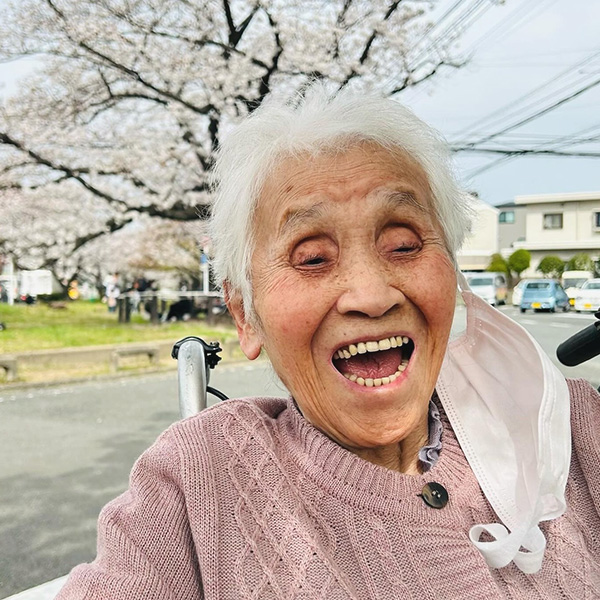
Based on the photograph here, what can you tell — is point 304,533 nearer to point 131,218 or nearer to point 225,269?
point 225,269

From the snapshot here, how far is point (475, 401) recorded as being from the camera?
4.34 ft

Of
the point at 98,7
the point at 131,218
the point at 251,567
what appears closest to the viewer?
the point at 251,567

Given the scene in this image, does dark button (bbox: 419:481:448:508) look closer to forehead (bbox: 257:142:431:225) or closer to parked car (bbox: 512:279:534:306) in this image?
forehead (bbox: 257:142:431:225)

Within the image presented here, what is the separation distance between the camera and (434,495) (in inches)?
43.0

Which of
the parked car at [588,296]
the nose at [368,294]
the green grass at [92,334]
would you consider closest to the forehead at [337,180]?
the nose at [368,294]

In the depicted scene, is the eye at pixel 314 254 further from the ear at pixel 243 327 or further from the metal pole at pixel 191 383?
the metal pole at pixel 191 383

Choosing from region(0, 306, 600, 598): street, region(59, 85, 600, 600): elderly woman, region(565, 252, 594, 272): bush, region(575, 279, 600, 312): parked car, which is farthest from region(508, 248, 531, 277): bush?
region(59, 85, 600, 600): elderly woman

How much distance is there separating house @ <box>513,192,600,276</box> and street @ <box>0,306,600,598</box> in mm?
336

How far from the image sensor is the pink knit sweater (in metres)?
0.94

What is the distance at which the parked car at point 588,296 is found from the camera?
2160 mm

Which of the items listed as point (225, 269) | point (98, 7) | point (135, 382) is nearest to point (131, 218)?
point (98, 7)

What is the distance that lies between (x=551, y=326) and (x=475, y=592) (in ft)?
9.79

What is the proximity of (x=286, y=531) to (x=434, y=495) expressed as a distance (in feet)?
0.89

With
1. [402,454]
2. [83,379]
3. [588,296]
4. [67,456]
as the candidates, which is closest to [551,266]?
[588,296]
